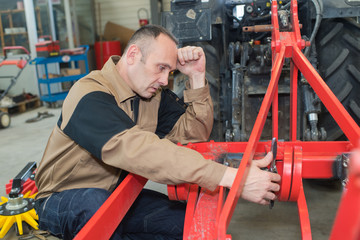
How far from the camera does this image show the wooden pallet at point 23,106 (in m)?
6.37

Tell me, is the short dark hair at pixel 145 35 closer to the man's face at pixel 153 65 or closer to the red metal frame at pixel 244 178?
the man's face at pixel 153 65

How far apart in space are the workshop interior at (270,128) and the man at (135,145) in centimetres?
14

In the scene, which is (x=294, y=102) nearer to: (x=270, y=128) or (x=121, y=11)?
(x=270, y=128)

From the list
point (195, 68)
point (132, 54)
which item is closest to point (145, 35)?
point (132, 54)

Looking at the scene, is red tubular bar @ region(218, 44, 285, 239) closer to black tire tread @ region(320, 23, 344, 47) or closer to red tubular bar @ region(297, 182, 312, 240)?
red tubular bar @ region(297, 182, 312, 240)

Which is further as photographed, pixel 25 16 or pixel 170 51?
Result: pixel 25 16

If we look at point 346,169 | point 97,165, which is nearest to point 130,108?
point 97,165

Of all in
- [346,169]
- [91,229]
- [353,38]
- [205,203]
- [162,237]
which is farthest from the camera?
[353,38]

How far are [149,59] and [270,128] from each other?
1.23 metres

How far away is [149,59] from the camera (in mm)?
1609

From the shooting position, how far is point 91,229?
1.08 m

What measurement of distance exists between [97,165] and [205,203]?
550 mm

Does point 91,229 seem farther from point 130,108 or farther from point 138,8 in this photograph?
point 138,8

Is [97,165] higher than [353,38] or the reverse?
the reverse
